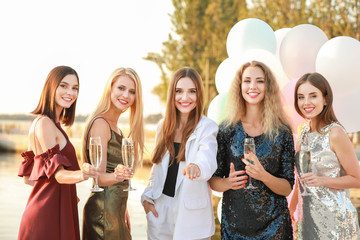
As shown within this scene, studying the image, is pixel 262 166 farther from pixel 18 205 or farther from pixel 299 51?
pixel 18 205

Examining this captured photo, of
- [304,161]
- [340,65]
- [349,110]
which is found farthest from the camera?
[349,110]

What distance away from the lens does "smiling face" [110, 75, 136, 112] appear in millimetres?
3555

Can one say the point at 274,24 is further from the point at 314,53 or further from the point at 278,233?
the point at 278,233

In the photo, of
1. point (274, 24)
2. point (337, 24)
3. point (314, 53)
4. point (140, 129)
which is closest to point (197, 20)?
point (274, 24)

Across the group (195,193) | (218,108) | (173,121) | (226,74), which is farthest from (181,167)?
(226,74)

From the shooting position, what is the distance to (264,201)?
10.5 feet

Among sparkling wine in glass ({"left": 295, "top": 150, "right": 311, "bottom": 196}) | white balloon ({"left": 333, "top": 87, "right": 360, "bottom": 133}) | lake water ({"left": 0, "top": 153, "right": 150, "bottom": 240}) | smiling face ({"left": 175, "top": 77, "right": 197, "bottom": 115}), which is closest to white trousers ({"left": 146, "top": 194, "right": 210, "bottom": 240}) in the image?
smiling face ({"left": 175, "top": 77, "right": 197, "bottom": 115})

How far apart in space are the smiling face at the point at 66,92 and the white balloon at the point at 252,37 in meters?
2.63

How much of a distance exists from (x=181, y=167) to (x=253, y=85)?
842 mm

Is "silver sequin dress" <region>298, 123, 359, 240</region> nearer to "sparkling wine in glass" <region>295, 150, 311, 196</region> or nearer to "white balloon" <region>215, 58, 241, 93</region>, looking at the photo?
"sparkling wine in glass" <region>295, 150, 311, 196</region>

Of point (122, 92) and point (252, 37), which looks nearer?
point (122, 92)

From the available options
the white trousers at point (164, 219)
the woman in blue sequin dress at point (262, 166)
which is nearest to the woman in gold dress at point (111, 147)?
the white trousers at point (164, 219)

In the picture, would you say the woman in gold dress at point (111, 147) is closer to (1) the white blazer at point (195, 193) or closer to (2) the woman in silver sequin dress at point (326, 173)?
(1) the white blazer at point (195, 193)

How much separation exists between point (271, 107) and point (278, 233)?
0.95 meters
